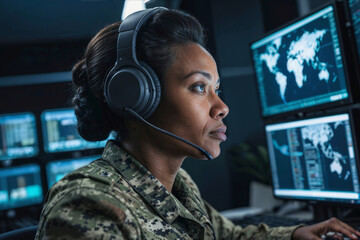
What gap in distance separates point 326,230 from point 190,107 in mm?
451

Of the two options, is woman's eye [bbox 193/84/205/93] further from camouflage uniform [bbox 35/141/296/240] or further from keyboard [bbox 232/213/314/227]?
keyboard [bbox 232/213/314/227]

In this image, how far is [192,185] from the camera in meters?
1.04

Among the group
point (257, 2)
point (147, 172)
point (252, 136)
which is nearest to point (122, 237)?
point (147, 172)

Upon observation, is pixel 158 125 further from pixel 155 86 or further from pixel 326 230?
pixel 326 230

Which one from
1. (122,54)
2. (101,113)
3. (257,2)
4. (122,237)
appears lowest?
(122,237)

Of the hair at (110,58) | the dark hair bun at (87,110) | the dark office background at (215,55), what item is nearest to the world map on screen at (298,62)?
the hair at (110,58)

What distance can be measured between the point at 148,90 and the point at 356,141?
594 mm

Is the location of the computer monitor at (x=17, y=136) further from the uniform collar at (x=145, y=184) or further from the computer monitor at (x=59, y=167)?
the uniform collar at (x=145, y=184)

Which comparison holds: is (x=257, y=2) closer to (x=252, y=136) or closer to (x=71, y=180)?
(x=252, y=136)

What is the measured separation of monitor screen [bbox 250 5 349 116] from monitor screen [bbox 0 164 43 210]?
6.37 feet

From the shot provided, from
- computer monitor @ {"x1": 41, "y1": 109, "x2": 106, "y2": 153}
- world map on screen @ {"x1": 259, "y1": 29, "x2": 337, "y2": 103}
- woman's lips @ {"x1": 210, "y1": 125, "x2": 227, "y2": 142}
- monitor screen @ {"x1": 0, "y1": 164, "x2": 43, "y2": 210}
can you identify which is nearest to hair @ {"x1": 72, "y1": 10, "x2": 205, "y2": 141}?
woman's lips @ {"x1": 210, "y1": 125, "x2": 227, "y2": 142}

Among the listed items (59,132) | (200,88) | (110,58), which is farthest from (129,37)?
(59,132)

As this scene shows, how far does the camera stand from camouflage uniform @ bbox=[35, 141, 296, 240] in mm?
591

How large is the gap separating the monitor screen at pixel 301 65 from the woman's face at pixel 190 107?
0.39 meters
